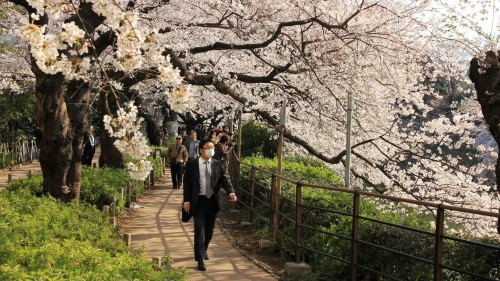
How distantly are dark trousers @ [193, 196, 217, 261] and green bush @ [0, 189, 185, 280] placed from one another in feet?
3.66

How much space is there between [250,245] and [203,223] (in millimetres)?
2190

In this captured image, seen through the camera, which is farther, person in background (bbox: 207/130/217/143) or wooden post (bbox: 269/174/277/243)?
wooden post (bbox: 269/174/277/243)

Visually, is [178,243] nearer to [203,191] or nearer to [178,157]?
[203,191]

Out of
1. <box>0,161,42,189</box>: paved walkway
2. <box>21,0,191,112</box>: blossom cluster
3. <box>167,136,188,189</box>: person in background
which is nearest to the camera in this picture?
<box>21,0,191,112</box>: blossom cluster

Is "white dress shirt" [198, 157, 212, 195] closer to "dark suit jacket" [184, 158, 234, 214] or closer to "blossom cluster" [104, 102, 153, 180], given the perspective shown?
"dark suit jacket" [184, 158, 234, 214]

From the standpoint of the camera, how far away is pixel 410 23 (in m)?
11.2

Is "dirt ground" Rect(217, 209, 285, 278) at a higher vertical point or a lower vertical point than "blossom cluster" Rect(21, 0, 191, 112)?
lower

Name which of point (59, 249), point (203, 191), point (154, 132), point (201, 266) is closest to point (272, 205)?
point (203, 191)

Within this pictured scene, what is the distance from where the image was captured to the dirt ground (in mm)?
8547

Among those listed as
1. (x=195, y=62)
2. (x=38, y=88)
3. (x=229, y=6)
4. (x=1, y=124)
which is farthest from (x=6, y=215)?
(x=1, y=124)

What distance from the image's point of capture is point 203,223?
807cm

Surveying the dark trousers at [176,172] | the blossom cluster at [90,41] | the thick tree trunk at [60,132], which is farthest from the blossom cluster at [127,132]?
the dark trousers at [176,172]

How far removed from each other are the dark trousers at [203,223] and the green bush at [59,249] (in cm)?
112

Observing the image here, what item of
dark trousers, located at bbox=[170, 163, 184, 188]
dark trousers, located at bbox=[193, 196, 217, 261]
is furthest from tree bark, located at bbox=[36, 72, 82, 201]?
dark trousers, located at bbox=[170, 163, 184, 188]
